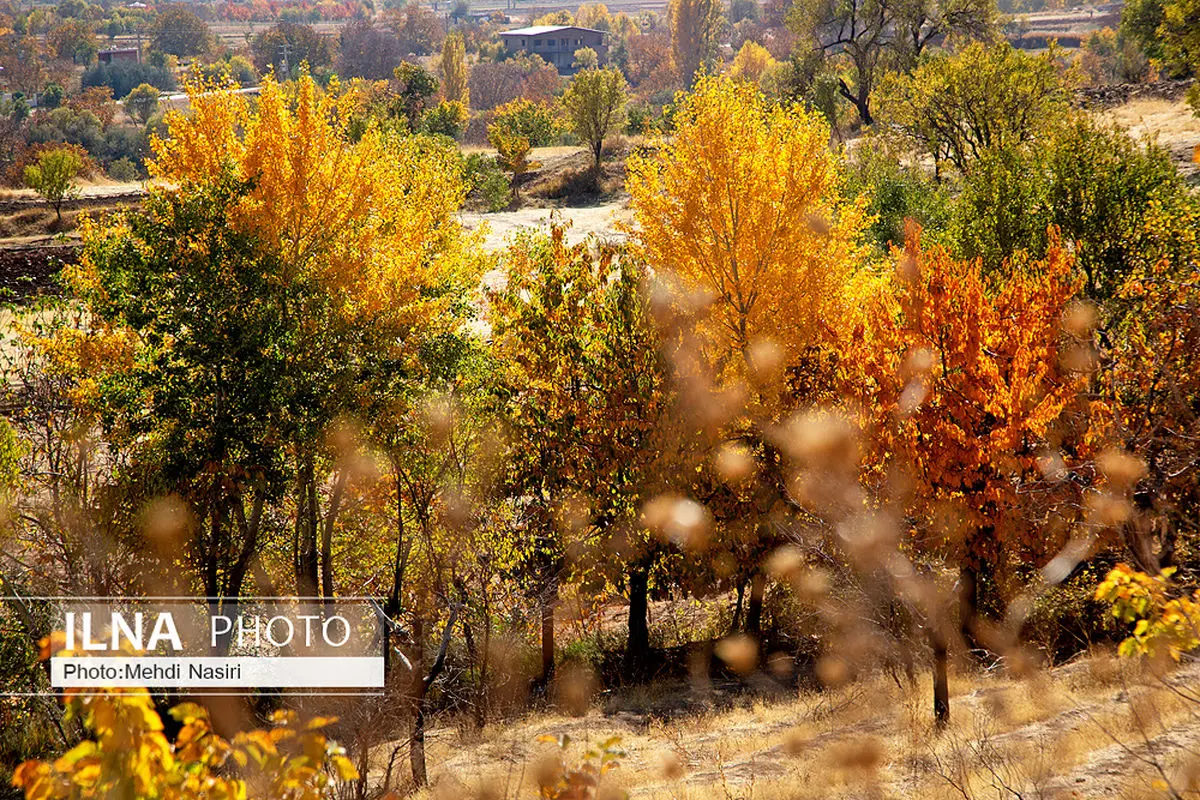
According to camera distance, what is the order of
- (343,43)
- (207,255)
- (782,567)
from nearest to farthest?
(207,255) → (782,567) → (343,43)

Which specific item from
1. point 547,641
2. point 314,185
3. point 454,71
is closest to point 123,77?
point 454,71

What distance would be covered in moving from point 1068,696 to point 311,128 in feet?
48.7

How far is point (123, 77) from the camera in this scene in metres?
141

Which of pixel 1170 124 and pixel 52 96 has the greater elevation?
pixel 52 96

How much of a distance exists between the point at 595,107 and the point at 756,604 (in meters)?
48.1

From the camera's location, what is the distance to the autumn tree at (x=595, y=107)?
2415 inches

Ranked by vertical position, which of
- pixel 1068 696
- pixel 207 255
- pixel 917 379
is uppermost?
pixel 207 255

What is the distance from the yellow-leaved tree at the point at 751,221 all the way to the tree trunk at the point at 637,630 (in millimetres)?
4980

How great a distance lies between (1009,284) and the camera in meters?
14.4

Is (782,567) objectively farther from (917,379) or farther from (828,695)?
(917,379)

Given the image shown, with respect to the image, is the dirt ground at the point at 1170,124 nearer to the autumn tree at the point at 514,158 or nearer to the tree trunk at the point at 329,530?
the tree trunk at the point at 329,530

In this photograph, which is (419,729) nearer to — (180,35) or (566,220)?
(566,220)

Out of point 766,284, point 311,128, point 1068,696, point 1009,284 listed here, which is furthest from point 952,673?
point 311,128


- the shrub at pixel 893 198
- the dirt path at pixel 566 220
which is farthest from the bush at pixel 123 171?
the shrub at pixel 893 198
